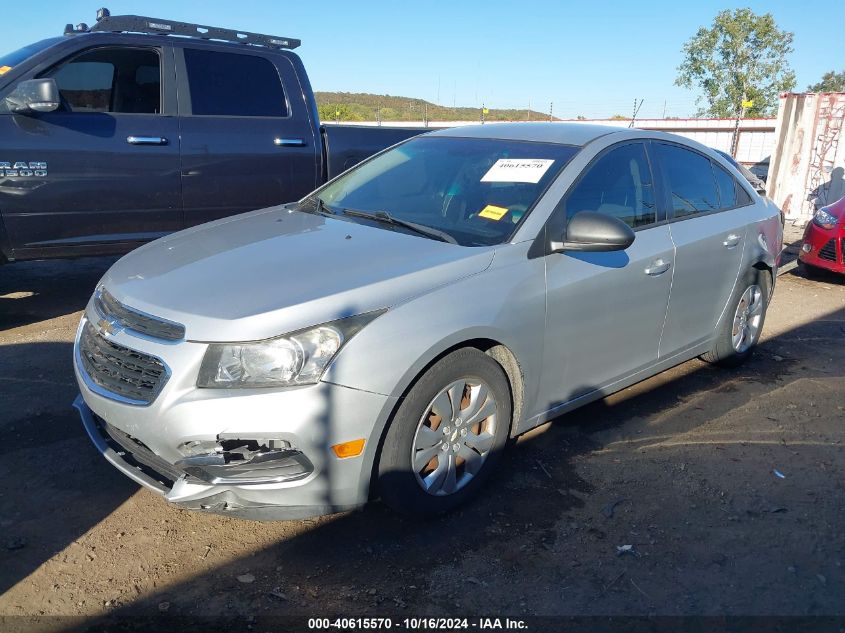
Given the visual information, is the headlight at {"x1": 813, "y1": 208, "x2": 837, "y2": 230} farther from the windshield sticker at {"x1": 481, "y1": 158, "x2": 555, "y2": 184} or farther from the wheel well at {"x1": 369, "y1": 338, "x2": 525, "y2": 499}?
the wheel well at {"x1": 369, "y1": 338, "x2": 525, "y2": 499}

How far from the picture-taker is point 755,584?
2.74 meters

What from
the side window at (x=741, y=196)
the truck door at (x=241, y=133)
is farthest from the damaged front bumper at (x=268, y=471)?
the truck door at (x=241, y=133)

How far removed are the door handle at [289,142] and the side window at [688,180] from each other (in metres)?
3.20

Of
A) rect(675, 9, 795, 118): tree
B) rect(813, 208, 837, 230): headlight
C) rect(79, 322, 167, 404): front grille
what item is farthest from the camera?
rect(675, 9, 795, 118): tree

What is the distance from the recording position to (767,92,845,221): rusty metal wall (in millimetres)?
13227

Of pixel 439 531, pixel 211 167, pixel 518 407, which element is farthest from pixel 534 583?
pixel 211 167

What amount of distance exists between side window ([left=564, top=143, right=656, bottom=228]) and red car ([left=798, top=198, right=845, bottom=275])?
5.41 m

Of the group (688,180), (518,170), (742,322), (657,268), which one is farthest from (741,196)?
(518,170)

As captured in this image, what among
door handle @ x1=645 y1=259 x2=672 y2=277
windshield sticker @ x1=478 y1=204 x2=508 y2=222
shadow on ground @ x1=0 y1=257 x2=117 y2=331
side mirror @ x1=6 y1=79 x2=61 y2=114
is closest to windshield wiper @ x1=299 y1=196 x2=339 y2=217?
windshield sticker @ x1=478 y1=204 x2=508 y2=222

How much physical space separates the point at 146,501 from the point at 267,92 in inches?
161

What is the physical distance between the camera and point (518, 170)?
11.8ft

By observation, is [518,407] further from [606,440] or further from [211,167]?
[211,167]

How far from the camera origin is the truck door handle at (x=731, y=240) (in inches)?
173

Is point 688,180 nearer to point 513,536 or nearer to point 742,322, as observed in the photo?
point 742,322
